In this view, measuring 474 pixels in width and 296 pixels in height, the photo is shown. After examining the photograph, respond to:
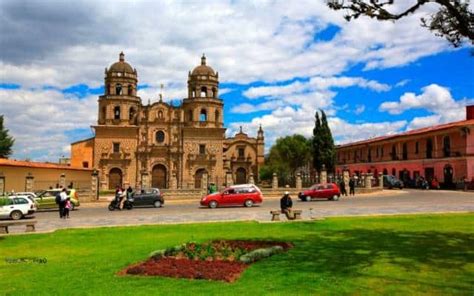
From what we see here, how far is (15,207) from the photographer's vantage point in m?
22.1

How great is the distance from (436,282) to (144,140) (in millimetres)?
52237

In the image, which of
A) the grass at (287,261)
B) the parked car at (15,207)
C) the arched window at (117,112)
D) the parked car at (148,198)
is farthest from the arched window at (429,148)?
the parked car at (15,207)

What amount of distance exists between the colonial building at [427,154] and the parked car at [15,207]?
35489mm

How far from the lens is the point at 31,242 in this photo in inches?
522

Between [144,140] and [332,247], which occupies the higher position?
[144,140]

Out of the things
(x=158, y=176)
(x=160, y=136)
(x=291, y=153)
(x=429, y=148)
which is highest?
(x=160, y=136)

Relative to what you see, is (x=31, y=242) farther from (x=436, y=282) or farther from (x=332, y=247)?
(x=436, y=282)

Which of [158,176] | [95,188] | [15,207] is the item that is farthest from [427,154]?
[15,207]

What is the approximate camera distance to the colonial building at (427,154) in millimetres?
40625

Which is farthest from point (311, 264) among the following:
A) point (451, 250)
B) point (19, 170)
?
point (19, 170)

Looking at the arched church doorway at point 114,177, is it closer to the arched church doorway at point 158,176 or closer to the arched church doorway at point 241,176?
the arched church doorway at point 158,176

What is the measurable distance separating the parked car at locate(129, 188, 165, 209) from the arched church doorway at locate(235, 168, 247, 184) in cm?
3725

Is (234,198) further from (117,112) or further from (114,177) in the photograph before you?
(117,112)

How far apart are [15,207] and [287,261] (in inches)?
692
